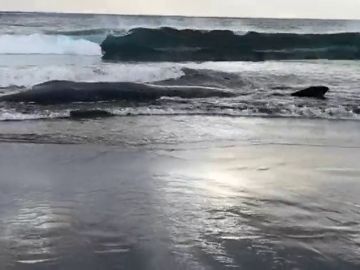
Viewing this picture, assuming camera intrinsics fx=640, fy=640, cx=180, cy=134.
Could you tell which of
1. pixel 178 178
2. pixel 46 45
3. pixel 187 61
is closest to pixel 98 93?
pixel 178 178

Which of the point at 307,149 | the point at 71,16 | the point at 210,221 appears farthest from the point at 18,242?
the point at 71,16

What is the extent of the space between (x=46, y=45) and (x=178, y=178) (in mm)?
26624

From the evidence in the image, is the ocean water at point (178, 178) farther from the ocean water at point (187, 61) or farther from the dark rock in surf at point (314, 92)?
the dark rock in surf at point (314, 92)

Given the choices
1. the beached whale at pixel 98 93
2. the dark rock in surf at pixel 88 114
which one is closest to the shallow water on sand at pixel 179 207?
the dark rock in surf at pixel 88 114

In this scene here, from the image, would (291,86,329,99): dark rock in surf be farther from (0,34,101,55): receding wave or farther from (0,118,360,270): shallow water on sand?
(0,34,101,55): receding wave

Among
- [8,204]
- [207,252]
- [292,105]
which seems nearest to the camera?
[207,252]

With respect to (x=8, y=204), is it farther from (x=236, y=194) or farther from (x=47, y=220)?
(x=236, y=194)

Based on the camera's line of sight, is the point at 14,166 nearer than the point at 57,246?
No

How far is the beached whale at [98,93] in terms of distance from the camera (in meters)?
11.9

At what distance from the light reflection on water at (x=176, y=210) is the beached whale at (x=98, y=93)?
4.97m

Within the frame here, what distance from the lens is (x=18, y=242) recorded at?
3.93m

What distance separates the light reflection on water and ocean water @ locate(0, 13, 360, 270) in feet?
0.04

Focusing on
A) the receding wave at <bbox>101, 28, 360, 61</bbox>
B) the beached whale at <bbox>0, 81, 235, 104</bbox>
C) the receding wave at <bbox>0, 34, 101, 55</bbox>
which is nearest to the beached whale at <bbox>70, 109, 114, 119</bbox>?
the beached whale at <bbox>0, 81, 235, 104</bbox>

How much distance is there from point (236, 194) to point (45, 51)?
26815 mm
